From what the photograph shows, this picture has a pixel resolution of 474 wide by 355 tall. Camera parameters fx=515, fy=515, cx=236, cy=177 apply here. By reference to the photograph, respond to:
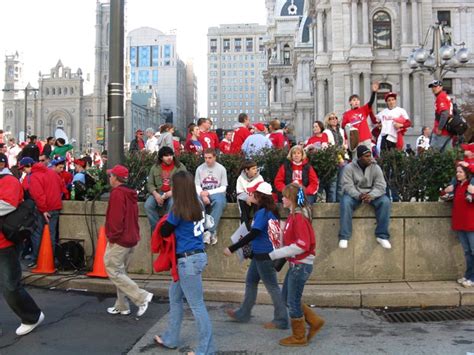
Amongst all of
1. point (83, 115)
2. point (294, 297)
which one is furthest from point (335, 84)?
point (83, 115)

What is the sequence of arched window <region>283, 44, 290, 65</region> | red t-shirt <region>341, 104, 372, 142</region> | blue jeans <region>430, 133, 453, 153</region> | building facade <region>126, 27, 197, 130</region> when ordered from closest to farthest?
blue jeans <region>430, 133, 453, 153</region>
red t-shirt <region>341, 104, 372, 142</region>
arched window <region>283, 44, 290, 65</region>
building facade <region>126, 27, 197, 130</region>

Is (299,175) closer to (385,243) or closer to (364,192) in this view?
(364,192)

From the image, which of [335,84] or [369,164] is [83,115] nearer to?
[335,84]

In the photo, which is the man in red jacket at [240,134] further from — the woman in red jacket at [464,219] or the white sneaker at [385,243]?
the woman in red jacket at [464,219]

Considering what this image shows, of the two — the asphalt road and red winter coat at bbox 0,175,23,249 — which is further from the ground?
red winter coat at bbox 0,175,23,249

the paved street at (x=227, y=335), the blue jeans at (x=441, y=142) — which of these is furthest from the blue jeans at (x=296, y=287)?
the blue jeans at (x=441, y=142)

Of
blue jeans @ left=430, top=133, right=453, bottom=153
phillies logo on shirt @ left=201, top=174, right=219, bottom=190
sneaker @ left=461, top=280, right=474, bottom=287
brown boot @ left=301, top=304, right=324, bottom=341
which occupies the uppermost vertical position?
blue jeans @ left=430, top=133, right=453, bottom=153

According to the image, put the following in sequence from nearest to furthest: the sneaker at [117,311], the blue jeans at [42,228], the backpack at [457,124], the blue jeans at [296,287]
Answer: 1. the blue jeans at [296,287]
2. the sneaker at [117,311]
3. the blue jeans at [42,228]
4. the backpack at [457,124]

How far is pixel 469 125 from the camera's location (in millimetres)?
9570

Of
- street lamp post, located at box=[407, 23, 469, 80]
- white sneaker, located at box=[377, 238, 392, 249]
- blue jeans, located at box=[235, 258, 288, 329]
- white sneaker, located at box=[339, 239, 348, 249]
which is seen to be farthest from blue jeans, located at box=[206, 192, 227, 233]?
street lamp post, located at box=[407, 23, 469, 80]

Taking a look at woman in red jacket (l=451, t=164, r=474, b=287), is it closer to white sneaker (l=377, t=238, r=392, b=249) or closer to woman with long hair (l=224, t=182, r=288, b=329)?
white sneaker (l=377, t=238, r=392, b=249)

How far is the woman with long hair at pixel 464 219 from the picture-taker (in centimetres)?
804

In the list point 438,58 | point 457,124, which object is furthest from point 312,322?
point 438,58

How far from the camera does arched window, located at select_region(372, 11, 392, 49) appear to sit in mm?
48938
